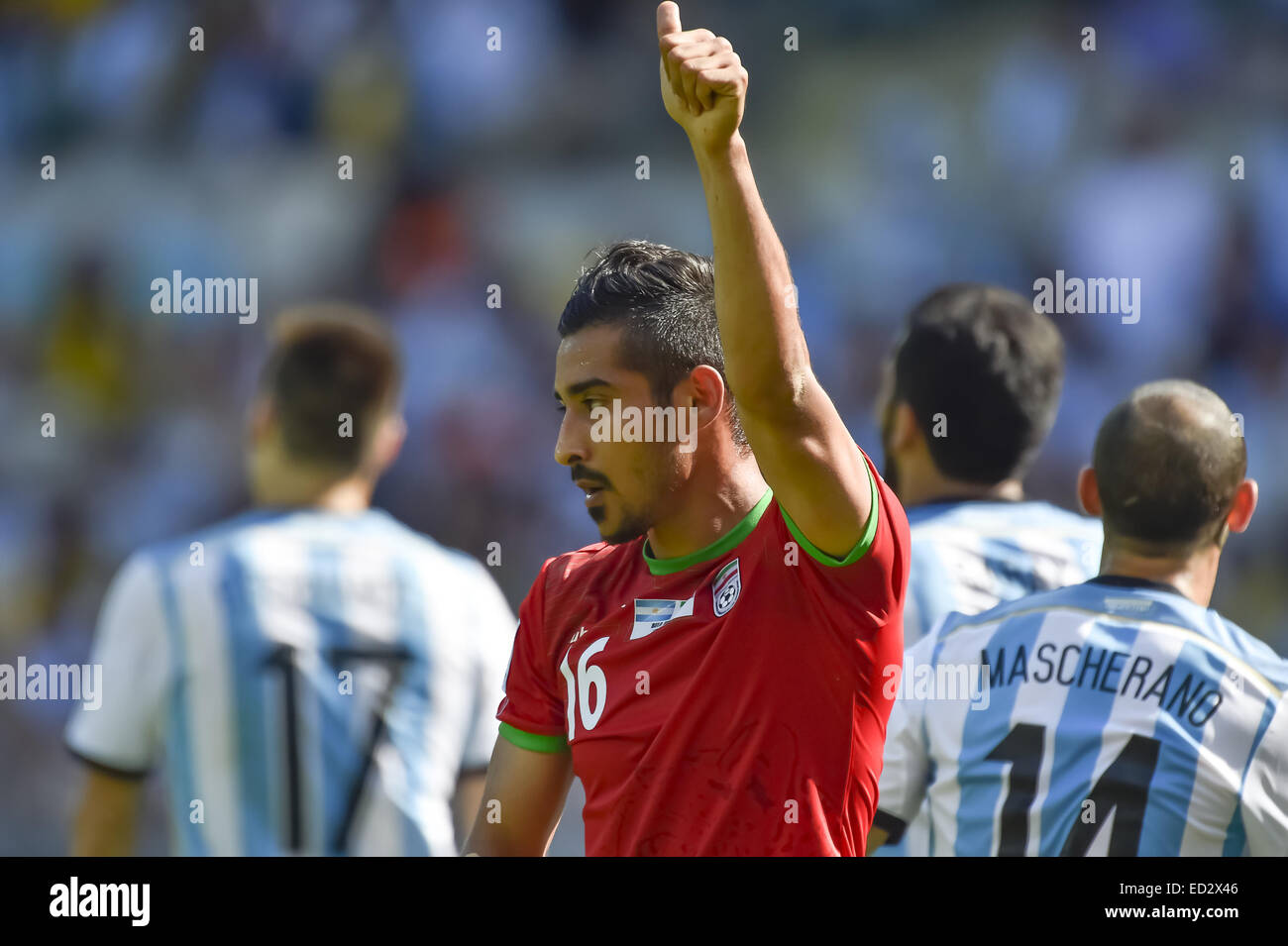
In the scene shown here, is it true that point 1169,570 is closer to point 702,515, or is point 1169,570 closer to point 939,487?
point 939,487

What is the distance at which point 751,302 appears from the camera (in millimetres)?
1706

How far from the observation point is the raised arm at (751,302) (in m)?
1.69

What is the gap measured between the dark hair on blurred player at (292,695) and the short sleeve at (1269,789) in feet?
5.12

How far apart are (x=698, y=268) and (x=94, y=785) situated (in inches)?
74.9

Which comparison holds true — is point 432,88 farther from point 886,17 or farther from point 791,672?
point 791,672

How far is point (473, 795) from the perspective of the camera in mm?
3312

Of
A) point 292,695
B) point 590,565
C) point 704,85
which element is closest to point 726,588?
point 590,565

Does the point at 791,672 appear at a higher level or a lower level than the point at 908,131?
lower

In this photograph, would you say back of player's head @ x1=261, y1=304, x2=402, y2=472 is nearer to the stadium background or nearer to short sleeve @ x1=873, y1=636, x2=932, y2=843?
short sleeve @ x1=873, y1=636, x2=932, y2=843

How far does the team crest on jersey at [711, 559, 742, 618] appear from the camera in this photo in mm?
1928

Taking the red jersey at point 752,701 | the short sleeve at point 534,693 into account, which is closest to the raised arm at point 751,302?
the red jersey at point 752,701

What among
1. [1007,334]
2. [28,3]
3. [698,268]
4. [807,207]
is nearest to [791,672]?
[698,268]

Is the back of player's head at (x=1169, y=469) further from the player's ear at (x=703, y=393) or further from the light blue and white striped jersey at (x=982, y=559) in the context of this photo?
the player's ear at (x=703, y=393)

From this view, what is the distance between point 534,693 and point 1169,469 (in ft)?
4.89
